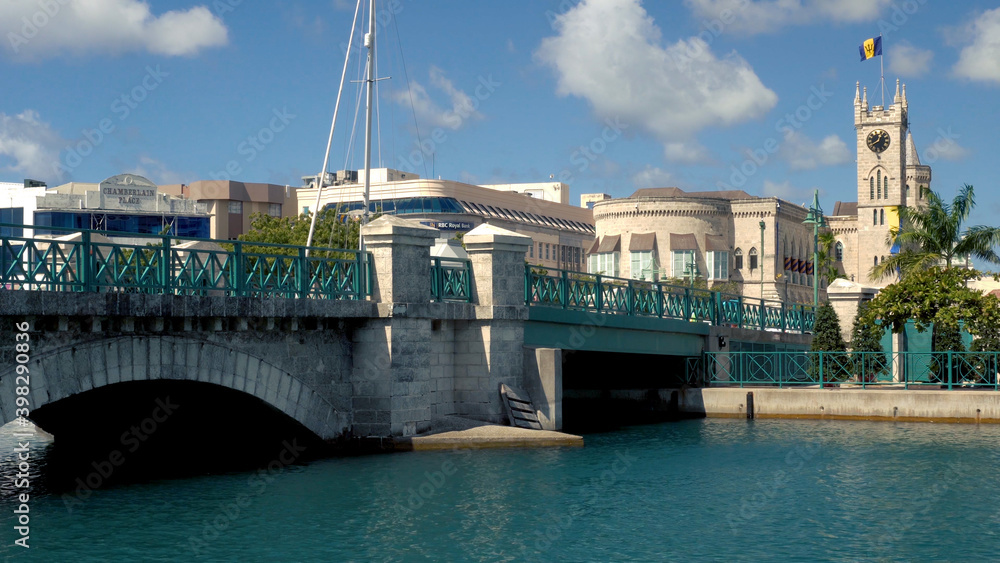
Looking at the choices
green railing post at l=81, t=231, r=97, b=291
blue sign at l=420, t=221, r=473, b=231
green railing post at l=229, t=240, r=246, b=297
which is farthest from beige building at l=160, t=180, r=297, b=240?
green railing post at l=81, t=231, r=97, b=291

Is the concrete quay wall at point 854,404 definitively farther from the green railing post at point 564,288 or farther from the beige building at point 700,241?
the beige building at point 700,241

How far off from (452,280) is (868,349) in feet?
53.1

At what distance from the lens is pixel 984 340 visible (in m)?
34.0

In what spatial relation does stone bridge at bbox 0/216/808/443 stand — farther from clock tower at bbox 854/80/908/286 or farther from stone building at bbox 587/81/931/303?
clock tower at bbox 854/80/908/286

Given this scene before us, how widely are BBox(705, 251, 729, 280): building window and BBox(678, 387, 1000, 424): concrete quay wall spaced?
102 metres

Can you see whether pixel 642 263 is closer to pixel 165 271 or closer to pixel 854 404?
pixel 854 404

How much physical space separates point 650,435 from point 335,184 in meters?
113

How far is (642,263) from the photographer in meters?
129

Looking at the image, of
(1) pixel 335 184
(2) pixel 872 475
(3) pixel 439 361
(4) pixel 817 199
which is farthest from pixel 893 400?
(1) pixel 335 184

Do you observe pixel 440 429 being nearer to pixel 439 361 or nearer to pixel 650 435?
pixel 439 361

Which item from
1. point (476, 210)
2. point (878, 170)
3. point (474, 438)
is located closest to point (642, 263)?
point (476, 210)

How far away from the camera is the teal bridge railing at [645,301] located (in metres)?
28.1

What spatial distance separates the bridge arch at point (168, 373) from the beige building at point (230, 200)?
95.7m

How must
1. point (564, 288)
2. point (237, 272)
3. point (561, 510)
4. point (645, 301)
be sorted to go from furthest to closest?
point (645, 301), point (564, 288), point (237, 272), point (561, 510)
